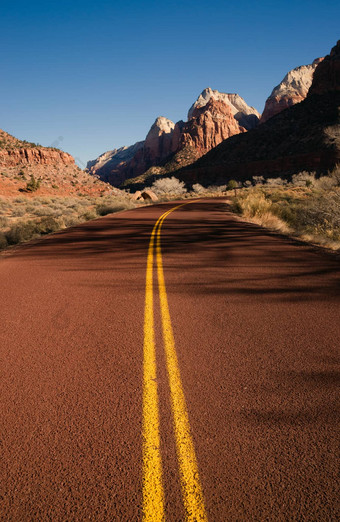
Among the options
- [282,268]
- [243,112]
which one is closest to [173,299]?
[282,268]

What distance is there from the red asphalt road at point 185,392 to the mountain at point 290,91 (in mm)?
135416

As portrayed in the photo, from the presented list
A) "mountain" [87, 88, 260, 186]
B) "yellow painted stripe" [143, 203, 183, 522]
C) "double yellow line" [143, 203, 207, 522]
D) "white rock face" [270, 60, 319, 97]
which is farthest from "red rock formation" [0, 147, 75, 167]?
"white rock face" [270, 60, 319, 97]

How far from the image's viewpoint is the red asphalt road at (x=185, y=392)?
6.52 feet

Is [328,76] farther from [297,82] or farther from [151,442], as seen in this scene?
[151,442]

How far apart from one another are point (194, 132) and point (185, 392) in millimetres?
127627

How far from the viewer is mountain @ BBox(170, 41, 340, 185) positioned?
52781 millimetres

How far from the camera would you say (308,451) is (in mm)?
2277

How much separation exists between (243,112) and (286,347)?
556 feet

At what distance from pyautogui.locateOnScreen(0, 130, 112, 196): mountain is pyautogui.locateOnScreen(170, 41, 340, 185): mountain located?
26.3 m

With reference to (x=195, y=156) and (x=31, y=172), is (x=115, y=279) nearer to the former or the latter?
(x=31, y=172)

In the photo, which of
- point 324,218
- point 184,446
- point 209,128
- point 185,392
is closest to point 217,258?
point 185,392

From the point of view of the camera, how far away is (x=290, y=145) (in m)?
58.2

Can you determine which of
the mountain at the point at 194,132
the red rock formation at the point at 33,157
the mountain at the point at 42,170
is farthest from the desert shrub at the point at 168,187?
the mountain at the point at 194,132

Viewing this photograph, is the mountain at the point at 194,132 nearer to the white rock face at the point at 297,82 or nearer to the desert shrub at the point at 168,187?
the white rock face at the point at 297,82
